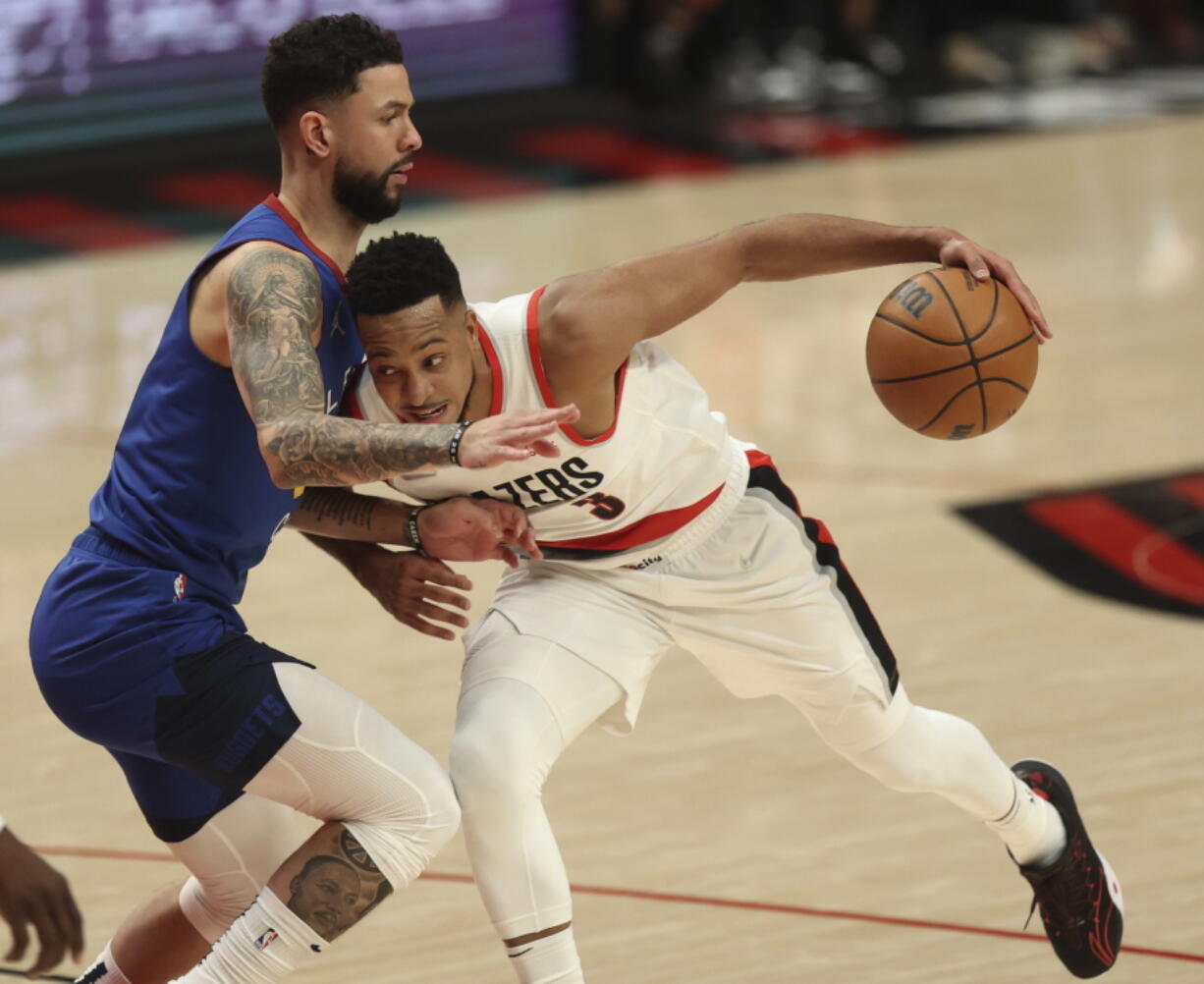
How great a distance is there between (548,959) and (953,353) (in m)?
1.53

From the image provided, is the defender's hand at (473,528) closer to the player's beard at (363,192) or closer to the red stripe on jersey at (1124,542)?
the player's beard at (363,192)

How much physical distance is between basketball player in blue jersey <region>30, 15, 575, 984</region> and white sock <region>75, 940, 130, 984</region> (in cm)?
64

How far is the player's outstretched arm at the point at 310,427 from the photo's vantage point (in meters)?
3.34

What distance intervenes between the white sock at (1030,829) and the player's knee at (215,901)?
166 centimetres

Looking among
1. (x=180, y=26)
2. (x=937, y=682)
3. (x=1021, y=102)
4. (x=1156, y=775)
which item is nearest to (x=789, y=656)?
(x=1156, y=775)

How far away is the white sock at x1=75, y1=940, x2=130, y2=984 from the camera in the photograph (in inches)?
169

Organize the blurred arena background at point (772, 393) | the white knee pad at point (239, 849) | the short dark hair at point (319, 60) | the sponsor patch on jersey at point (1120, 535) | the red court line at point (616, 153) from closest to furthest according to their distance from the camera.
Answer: the short dark hair at point (319, 60), the white knee pad at point (239, 849), the blurred arena background at point (772, 393), the sponsor patch on jersey at point (1120, 535), the red court line at point (616, 153)

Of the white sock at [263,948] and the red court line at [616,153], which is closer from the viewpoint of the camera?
the white sock at [263,948]

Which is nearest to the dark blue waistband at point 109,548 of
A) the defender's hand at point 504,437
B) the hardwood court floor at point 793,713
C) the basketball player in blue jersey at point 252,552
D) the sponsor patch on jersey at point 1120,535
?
the basketball player in blue jersey at point 252,552

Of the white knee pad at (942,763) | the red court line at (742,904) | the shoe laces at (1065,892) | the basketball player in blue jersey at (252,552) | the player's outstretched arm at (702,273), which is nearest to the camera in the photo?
the basketball player in blue jersey at (252,552)

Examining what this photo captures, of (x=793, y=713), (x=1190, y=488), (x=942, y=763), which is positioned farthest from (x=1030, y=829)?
(x=1190, y=488)

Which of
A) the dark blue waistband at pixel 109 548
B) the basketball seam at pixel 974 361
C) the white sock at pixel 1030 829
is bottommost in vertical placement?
the white sock at pixel 1030 829

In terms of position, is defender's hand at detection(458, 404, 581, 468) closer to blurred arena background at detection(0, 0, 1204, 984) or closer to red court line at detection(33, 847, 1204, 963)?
blurred arena background at detection(0, 0, 1204, 984)

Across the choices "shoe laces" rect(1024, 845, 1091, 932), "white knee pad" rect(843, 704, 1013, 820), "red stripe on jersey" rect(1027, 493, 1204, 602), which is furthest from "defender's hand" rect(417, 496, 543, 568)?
"red stripe on jersey" rect(1027, 493, 1204, 602)
